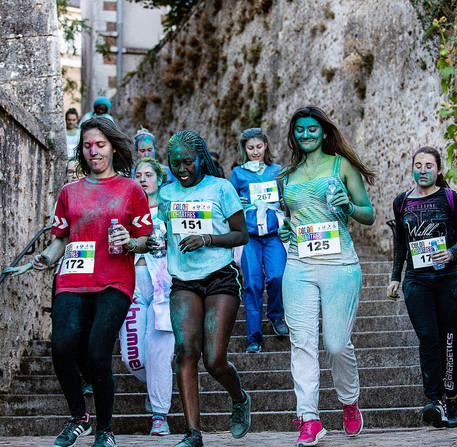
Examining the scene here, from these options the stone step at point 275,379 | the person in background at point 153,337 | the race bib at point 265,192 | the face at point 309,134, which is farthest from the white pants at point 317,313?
the race bib at point 265,192

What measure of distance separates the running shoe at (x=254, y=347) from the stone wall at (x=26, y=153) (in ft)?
6.96

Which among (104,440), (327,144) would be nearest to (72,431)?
(104,440)

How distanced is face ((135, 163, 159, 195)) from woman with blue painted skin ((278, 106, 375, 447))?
1879mm

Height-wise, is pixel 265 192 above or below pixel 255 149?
below

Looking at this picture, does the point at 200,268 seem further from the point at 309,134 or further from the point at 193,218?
the point at 309,134

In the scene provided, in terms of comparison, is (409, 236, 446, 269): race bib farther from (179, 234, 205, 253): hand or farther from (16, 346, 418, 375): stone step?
(179, 234, 205, 253): hand

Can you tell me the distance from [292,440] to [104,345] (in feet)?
4.94

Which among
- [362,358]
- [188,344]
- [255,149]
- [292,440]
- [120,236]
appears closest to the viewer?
[120,236]

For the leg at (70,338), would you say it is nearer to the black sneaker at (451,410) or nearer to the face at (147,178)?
the face at (147,178)

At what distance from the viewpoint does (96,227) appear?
5.25 m

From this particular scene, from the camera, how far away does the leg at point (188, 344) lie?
Answer: 201 inches

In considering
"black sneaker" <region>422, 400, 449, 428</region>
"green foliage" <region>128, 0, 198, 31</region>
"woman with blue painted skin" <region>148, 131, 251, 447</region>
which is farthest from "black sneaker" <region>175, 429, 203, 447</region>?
"green foliage" <region>128, 0, 198, 31</region>

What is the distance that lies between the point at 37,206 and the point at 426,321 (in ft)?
13.9

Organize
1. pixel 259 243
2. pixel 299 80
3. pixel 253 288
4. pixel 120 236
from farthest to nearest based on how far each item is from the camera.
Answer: pixel 299 80
pixel 259 243
pixel 253 288
pixel 120 236
